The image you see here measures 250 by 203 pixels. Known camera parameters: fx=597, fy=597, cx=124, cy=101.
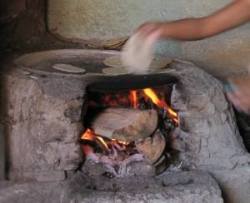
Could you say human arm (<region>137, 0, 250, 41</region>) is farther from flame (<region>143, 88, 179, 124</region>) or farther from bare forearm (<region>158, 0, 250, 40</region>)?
flame (<region>143, 88, 179, 124</region>)

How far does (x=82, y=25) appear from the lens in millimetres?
2227

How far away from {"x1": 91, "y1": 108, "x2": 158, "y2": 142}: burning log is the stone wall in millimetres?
600

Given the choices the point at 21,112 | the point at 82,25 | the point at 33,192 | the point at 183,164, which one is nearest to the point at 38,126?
the point at 21,112

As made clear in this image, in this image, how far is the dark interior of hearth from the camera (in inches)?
65.0

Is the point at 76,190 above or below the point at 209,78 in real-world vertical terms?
below

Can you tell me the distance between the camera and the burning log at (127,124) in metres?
1.65

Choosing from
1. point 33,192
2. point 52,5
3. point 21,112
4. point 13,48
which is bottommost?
point 33,192

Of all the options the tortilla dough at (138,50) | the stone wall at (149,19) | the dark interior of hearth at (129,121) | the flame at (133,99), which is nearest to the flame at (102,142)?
the dark interior of hearth at (129,121)

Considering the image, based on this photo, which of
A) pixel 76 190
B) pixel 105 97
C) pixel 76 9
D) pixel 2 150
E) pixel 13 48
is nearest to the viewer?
pixel 76 190

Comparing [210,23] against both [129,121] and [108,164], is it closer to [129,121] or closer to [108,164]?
[129,121]

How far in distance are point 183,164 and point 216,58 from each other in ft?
2.08

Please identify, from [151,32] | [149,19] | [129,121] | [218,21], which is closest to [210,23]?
[218,21]

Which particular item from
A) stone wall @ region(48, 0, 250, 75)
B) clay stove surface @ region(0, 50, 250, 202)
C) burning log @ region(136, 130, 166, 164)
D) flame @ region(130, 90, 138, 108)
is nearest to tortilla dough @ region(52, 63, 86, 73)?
clay stove surface @ region(0, 50, 250, 202)

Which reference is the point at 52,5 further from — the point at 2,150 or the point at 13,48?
the point at 2,150
